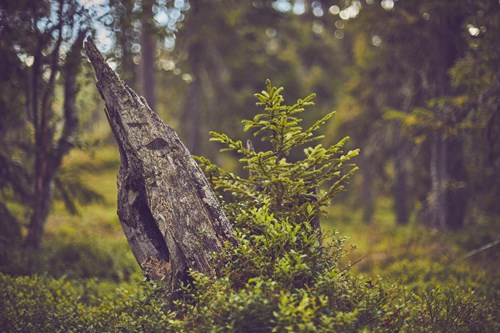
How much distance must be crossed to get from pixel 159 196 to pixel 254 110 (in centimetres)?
1267

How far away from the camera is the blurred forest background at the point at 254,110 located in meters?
9.34

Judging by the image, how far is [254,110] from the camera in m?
17.9

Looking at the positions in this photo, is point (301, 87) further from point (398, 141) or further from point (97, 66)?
point (97, 66)

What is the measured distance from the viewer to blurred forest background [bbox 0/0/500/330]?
30.6ft

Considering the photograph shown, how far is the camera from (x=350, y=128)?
50.2 feet

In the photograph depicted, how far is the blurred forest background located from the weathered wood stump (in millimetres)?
1530

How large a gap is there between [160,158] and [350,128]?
10.6 meters

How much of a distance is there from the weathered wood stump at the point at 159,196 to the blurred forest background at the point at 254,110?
1.53 metres

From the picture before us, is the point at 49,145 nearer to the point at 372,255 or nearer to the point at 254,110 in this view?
the point at 372,255

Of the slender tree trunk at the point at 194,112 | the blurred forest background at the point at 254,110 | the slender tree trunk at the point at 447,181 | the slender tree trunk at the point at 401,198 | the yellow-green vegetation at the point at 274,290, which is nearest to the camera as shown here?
the yellow-green vegetation at the point at 274,290

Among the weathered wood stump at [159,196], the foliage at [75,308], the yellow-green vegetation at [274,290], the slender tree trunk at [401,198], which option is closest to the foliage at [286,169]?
the yellow-green vegetation at [274,290]

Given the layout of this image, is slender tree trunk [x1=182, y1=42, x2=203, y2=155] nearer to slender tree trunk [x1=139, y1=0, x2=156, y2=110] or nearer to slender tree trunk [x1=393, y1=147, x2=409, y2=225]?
slender tree trunk [x1=139, y1=0, x2=156, y2=110]

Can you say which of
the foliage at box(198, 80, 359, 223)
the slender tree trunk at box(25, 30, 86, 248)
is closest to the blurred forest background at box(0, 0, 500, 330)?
the slender tree trunk at box(25, 30, 86, 248)

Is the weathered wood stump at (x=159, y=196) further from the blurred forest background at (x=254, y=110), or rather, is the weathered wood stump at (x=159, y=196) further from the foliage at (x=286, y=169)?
the blurred forest background at (x=254, y=110)
